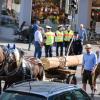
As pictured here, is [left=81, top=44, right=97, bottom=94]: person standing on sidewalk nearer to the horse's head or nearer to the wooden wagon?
the wooden wagon

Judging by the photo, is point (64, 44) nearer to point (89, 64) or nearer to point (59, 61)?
point (59, 61)

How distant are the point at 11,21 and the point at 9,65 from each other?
25202mm

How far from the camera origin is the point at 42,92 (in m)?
9.54

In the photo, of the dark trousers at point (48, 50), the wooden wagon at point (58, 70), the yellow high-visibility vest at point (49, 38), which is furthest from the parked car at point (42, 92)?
the dark trousers at point (48, 50)

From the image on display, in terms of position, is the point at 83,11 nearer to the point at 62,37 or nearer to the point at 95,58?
the point at 62,37

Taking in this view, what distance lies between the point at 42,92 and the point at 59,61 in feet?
22.9

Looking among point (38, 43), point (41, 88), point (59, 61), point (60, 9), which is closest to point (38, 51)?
point (38, 43)

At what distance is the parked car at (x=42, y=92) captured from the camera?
9.48 m

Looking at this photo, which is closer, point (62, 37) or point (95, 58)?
point (95, 58)

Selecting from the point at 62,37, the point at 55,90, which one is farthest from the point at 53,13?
the point at 55,90

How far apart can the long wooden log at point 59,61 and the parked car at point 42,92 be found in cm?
563

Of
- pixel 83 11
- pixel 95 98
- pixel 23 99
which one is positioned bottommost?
pixel 95 98

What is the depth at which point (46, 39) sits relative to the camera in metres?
24.7

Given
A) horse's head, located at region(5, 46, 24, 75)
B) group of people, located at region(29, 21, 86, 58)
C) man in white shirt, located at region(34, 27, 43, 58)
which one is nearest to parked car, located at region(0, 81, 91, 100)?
horse's head, located at region(5, 46, 24, 75)
